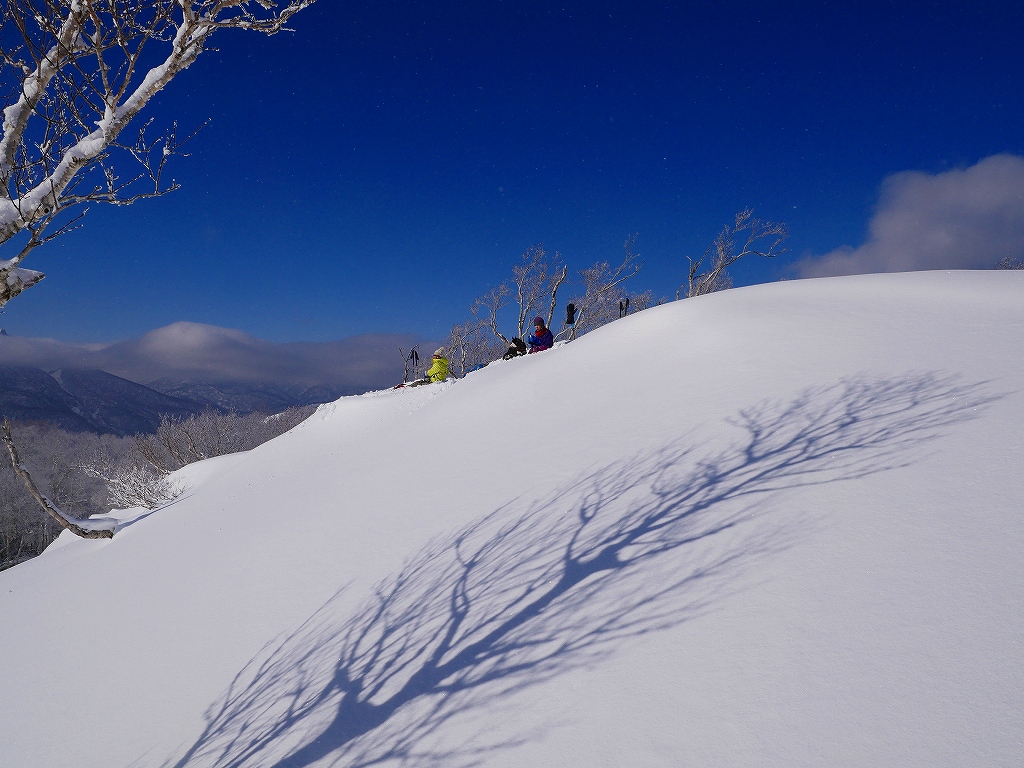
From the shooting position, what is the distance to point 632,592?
283 cm

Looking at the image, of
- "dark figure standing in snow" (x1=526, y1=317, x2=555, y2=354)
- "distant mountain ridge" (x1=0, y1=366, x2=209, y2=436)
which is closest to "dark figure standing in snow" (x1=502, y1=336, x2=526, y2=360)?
"dark figure standing in snow" (x1=526, y1=317, x2=555, y2=354)

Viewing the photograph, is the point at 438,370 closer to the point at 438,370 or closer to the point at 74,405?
the point at 438,370

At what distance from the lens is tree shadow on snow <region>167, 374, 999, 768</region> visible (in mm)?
2562

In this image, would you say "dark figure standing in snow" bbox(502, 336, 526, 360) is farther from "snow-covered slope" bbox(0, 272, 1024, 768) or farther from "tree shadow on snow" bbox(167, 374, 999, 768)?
"tree shadow on snow" bbox(167, 374, 999, 768)

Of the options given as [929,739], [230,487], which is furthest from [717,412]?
[230,487]

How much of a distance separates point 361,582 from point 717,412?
4.27 m

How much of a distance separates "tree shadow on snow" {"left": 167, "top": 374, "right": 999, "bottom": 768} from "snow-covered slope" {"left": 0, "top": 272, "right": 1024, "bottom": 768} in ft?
0.08

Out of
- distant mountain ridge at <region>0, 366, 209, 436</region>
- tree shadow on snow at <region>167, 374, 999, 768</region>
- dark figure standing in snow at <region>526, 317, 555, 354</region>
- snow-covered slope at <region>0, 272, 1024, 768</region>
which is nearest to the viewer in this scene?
snow-covered slope at <region>0, 272, 1024, 768</region>

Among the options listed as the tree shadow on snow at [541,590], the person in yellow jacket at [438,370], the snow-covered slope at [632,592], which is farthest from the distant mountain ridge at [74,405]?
the tree shadow on snow at [541,590]

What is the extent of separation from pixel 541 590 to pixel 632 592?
70 centimetres

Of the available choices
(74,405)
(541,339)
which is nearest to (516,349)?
(541,339)

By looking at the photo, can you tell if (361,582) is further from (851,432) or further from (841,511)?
(851,432)

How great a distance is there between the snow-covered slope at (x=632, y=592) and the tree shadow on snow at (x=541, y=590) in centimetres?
2

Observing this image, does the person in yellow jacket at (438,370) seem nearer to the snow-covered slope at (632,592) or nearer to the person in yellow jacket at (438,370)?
the person in yellow jacket at (438,370)
